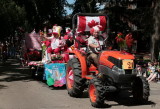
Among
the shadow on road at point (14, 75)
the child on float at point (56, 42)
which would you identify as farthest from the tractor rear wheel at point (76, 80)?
the shadow on road at point (14, 75)

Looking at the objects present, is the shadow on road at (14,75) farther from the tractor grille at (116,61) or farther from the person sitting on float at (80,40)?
the tractor grille at (116,61)

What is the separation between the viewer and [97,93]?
8422 mm

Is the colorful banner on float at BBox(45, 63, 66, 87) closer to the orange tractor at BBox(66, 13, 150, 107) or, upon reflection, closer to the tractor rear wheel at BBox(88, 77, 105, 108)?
the orange tractor at BBox(66, 13, 150, 107)

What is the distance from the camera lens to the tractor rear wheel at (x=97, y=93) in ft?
27.6

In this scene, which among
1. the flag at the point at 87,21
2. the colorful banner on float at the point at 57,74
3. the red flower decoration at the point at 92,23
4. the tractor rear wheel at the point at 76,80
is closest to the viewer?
the tractor rear wheel at the point at 76,80

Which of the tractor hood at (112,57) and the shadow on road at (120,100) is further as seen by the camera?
the shadow on road at (120,100)

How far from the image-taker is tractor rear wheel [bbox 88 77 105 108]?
8406 mm

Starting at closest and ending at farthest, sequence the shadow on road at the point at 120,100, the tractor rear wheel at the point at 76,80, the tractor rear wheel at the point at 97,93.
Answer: the tractor rear wheel at the point at 97,93 < the shadow on road at the point at 120,100 < the tractor rear wheel at the point at 76,80

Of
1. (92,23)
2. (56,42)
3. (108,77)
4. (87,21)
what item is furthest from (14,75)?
(108,77)

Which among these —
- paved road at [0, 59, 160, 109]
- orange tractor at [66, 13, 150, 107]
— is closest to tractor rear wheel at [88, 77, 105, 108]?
orange tractor at [66, 13, 150, 107]

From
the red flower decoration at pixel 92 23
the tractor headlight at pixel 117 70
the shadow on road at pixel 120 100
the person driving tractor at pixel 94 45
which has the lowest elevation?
the shadow on road at pixel 120 100

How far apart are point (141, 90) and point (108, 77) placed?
3.04ft

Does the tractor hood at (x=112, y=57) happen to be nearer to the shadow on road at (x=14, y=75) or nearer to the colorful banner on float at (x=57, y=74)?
the colorful banner on float at (x=57, y=74)

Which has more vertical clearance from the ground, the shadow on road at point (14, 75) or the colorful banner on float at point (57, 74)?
the colorful banner on float at point (57, 74)
